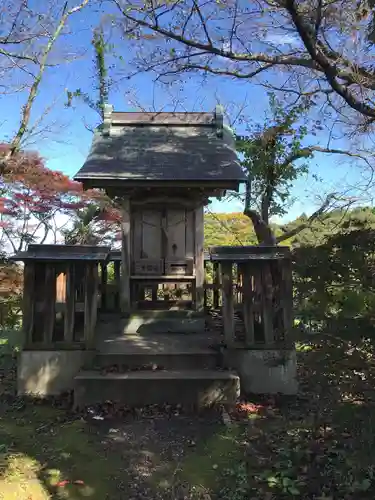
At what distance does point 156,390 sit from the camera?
5.20 m

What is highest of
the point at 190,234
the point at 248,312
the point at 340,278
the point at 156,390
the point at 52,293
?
the point at 190,234

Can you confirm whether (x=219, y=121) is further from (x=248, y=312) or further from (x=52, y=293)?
(x=52, y=293)

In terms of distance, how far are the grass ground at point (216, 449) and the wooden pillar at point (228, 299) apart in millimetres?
1123

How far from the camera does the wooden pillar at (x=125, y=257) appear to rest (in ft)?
23.9

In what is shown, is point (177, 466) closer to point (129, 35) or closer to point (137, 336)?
point (137, 336)

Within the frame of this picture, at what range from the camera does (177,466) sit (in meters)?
3.86

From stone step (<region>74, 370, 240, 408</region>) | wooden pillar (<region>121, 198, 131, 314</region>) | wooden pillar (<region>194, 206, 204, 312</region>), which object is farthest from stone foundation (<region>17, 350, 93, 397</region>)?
wooden pillar (<region>194, 206, 204, 312</region>)

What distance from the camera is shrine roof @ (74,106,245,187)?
22.1 feet

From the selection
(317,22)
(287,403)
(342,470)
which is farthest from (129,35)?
(342,470)

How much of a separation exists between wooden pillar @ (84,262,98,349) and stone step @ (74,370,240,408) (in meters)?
0.83

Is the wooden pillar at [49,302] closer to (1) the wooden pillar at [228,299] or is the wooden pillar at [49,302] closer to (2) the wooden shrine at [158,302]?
(2) the wooden shrine at [158,302]

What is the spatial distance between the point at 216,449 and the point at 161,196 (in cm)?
438

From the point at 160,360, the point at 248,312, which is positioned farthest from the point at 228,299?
the point at 160,360

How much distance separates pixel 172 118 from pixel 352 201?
5.13 metres
